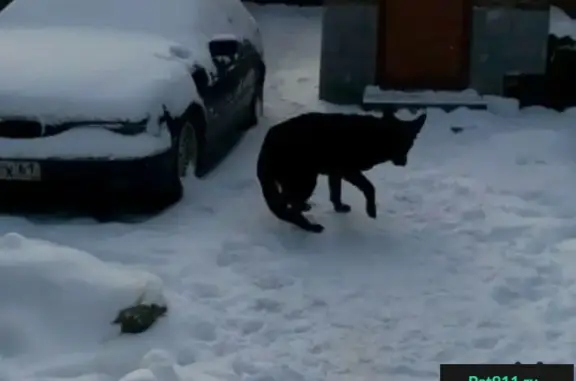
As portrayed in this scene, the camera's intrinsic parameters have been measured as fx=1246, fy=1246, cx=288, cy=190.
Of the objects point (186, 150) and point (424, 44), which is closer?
point (186, 150)

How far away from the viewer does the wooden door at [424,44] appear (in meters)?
11.6

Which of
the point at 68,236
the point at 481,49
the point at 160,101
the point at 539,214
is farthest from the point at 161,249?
the point at 481,49

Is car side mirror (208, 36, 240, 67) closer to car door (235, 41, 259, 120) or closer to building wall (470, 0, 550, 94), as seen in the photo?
car door (235, 41, 259, 120)

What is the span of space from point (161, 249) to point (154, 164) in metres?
0.79

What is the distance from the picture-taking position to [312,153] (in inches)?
304

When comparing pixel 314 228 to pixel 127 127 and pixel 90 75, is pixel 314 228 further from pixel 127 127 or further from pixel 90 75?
pixel 90 75

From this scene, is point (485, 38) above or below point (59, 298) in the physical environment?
below

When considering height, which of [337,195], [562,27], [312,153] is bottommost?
[562,27]

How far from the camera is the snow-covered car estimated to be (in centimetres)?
789

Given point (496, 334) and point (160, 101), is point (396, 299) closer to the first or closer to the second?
point (496, 334)

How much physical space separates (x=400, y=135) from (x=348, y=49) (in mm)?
4021

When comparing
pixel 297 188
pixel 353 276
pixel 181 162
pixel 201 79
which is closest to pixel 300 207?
pixel 297 188

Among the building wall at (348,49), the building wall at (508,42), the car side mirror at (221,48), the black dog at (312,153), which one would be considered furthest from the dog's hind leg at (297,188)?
the building wall at (508,42)

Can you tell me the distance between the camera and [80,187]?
792 cm
